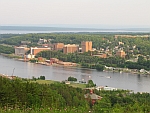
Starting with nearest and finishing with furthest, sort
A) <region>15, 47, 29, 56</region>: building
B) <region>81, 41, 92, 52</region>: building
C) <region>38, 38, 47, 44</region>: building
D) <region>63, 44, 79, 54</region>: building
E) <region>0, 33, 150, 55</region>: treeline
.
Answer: <region>0, 33, 150, 55</region>: treeline, <region>63, 44, 79, 54</region>: building, <region>81, 41, 92, 52</region>: building, <region>15, 47, 29, 56</region>: building, <region>38, 38, 47, 44</region>: building

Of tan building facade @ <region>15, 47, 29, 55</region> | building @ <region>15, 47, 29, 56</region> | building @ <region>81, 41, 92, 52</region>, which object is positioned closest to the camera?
building @ <region>81, 41, 92, 52</region>

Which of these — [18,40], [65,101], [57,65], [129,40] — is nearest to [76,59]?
[57,65]

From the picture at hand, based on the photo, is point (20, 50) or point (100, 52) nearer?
point (100, 52)

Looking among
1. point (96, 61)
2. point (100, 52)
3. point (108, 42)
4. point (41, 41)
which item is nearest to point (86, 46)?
point (100, 52)

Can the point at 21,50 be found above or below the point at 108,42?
below

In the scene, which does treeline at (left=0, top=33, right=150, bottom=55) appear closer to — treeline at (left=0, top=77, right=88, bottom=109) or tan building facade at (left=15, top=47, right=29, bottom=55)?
tan building facade at (left=15, top=47, right=29, bottom=55)

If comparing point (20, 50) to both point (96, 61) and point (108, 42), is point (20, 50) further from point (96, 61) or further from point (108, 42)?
point (96, 61)

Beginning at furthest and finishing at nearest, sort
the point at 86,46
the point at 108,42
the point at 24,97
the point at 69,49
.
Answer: the point at 108,42 → the point at 86,46 → the point at 69,49 → the point at 24,97

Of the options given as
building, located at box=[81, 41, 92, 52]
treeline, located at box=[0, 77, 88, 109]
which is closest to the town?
building, located at box=[81, 41, 92, 52]

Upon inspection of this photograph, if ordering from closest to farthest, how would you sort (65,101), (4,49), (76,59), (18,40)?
1. (65,101)
2. (76,59)
3. (4,49)
4. (18,40)

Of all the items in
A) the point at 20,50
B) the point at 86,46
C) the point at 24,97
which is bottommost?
the point at 20,50

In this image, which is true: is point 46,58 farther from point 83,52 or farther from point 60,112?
point 60,112
